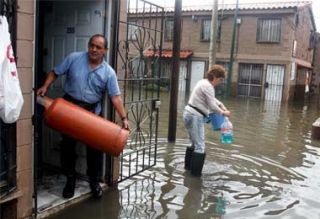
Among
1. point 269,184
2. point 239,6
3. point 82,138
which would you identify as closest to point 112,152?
point 82,138

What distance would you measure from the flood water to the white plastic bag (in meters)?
1.50

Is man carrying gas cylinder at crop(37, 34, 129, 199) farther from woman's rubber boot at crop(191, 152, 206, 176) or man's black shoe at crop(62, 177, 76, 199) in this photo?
woman's rubber boot at crop(191, 152, 206, 176)

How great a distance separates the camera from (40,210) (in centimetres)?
425

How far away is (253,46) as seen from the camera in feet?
77.3

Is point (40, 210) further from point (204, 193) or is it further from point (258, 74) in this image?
point (258, 74)

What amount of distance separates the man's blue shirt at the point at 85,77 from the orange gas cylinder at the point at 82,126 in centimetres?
34

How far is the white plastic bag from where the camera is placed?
3.26 m

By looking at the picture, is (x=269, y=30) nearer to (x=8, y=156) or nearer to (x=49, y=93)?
(x=49, y=93)

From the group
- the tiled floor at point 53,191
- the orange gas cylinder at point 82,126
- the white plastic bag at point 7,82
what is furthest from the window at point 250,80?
the white plastic bag at point 7,82

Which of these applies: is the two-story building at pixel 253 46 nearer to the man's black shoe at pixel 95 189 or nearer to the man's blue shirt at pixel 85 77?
the man's black shoe at pixel 95 189

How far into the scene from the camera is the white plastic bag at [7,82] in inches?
128

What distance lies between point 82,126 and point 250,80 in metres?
20.4

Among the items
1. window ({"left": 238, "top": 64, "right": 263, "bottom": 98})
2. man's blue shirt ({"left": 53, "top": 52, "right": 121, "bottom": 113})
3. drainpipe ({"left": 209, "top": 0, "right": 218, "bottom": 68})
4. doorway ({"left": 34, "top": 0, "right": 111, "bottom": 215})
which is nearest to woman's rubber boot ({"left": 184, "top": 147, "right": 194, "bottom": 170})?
doorway ({"left": 34, "top": 0, "right": 111, "bottom": 215})

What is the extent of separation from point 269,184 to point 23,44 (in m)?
4.17
